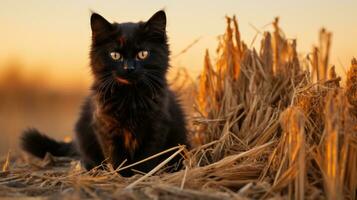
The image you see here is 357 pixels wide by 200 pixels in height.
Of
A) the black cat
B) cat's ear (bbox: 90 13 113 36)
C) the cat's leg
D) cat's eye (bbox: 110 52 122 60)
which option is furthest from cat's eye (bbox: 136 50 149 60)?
the cat's leg

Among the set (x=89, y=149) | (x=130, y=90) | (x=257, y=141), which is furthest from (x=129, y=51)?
(x=257, y=141)

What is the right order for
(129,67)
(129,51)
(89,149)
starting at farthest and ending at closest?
(89,149), (129,51), (129,67)

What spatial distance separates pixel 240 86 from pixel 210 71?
0.39 m

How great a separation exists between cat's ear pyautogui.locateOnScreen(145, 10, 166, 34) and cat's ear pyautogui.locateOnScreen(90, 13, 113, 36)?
325mm

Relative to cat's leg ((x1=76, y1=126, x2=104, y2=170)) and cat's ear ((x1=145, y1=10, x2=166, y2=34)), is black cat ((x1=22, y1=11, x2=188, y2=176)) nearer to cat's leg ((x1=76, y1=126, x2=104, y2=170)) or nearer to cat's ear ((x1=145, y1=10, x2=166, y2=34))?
cat's ear ((x1=145, y1=10, x2=166, y2=34))

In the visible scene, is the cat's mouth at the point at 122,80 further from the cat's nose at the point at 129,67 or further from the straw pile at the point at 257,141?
the straw pile at the point at 257,141

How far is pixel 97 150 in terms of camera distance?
402 centimetres

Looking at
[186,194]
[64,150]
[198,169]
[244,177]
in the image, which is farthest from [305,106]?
[64,150]

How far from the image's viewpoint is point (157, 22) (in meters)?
3.78

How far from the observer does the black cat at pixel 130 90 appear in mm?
3631

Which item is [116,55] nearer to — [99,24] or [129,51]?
[129,51]

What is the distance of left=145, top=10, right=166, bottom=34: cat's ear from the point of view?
12.2 feet

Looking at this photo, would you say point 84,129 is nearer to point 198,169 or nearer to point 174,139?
point 174,139

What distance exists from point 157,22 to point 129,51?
1.28 ft
